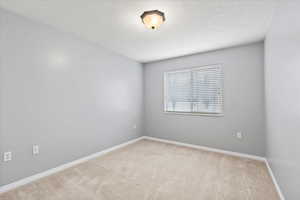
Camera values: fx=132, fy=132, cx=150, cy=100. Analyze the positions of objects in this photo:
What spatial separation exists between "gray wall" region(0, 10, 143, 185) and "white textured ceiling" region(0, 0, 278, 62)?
28 cm

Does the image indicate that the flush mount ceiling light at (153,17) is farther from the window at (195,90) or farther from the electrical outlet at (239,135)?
the electrical outlet at (239,135)

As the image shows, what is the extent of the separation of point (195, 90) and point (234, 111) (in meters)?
0.99

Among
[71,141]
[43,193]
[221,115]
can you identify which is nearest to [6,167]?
[43,193]

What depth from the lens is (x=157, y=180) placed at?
1.98 m

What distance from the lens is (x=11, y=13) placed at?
1.76 m

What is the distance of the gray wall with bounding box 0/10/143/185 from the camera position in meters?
1.75

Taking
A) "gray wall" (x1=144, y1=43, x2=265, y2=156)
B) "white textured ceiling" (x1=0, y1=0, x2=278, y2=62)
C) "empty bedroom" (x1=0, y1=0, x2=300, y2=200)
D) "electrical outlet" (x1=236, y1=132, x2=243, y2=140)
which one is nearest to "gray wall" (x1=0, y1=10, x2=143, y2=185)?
"empty bedroom" (x1=0, y1=0, x2=300, y2=200)

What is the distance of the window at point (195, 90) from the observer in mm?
3113

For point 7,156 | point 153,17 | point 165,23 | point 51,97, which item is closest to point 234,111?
point 165,23

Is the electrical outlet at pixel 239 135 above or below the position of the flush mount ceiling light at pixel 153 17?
below

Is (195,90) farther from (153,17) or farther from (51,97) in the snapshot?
(51,97)

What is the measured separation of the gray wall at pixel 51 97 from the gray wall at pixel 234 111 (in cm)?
179

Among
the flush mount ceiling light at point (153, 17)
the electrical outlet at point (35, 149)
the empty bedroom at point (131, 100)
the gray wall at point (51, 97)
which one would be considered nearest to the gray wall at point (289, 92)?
the empty bedroom at point (131, 100)

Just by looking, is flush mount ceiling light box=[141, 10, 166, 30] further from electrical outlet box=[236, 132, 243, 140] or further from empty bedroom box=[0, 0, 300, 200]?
electrical outlet box=[236, 132, 243, 140]
